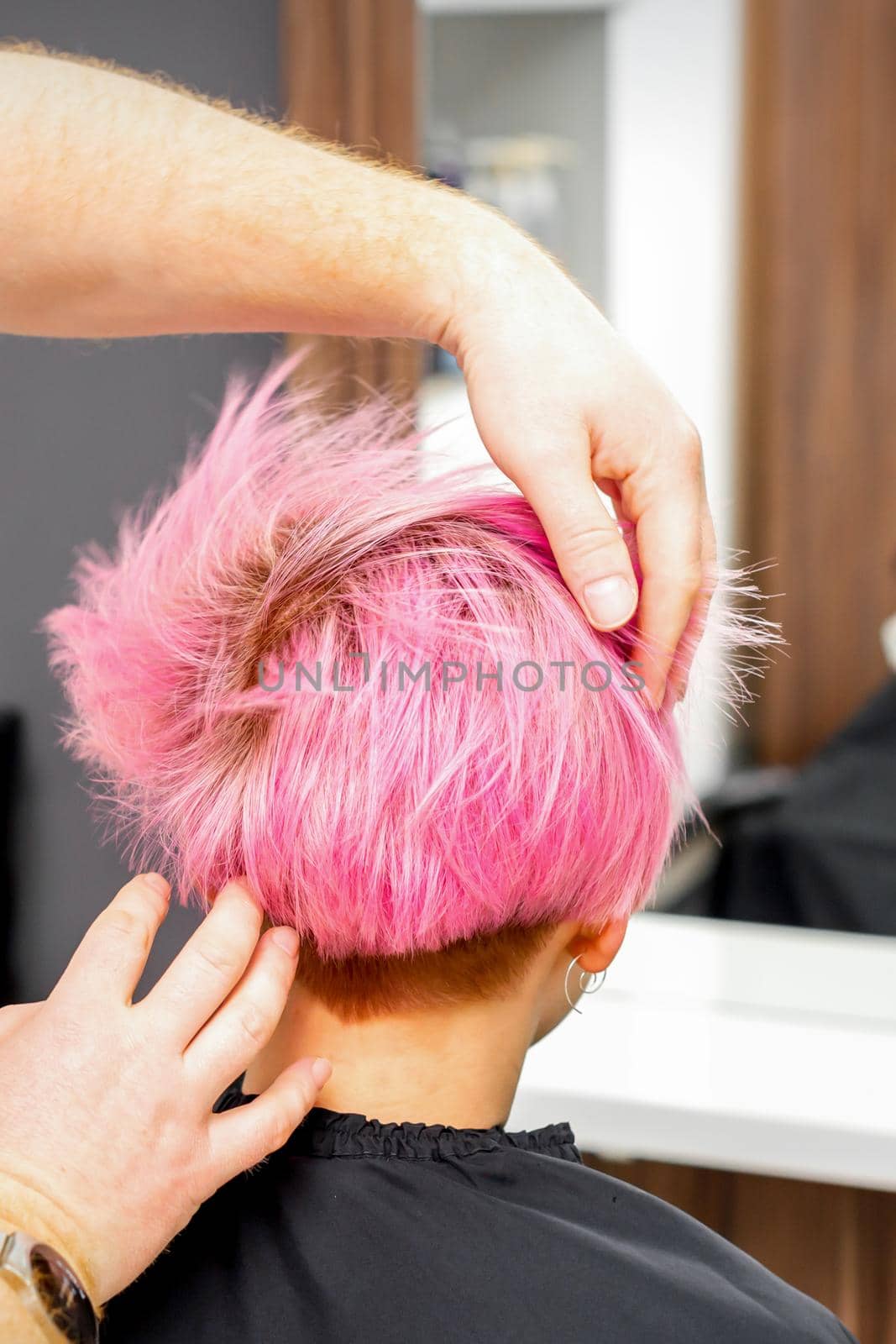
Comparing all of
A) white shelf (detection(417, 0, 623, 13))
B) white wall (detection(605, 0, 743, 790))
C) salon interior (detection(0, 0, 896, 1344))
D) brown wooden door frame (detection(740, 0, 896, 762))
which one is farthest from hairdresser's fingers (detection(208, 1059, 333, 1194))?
white shelf (detection(417, 0, 623, 13))

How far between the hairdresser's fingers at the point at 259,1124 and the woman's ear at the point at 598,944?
23cm

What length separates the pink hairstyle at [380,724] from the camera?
0.62 m

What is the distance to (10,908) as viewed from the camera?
2057 millimetres

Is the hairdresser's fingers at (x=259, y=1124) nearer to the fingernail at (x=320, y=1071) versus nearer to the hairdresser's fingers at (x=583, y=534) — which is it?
the fingernail at (x=320, y=1071)

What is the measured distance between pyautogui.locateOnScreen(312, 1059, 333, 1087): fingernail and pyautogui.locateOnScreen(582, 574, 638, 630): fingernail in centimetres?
29

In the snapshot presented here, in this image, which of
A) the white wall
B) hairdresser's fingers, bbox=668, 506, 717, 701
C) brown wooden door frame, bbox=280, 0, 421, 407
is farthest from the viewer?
brown wooden door frame, bbox=280, 0, 421, 407

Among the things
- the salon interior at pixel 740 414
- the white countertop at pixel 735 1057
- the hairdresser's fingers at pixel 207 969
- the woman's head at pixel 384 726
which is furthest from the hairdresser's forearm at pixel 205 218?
the white countertop at pixel 735 1057

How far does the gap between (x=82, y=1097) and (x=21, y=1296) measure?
0.08 metres

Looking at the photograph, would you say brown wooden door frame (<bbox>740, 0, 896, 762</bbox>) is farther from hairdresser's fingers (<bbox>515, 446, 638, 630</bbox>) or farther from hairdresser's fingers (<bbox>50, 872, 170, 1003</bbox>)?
hairdresser's fingers (<bbox>50, 872, 170, 1003</bbox>)

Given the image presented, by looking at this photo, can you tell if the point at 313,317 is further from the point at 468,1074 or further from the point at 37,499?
the point at 37,499

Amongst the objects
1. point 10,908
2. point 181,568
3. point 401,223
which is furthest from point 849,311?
point 10,908

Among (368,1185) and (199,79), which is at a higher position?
(199,79)

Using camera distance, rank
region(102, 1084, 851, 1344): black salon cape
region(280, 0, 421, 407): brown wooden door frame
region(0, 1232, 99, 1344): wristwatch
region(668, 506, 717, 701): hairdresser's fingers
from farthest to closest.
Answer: region(280, 0, 421, 407): brown wooden door frame, region(668, 506, 717, 701): hairdresser's fingers, region(102, 1084, 851, 1344): black salon cape, region(0, 1232, 99, 1344): wristwatch

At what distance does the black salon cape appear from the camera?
60 cm
